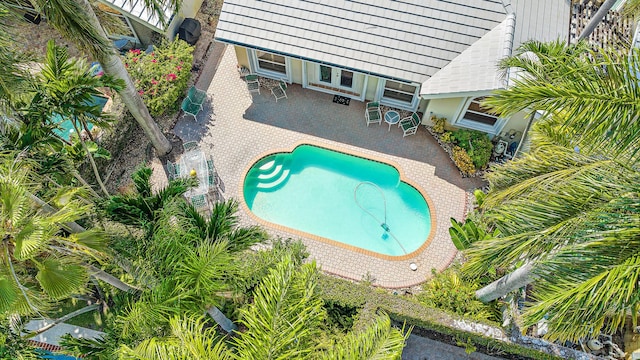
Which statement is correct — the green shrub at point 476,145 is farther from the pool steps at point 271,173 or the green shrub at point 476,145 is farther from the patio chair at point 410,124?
the pool steps at point 271,173

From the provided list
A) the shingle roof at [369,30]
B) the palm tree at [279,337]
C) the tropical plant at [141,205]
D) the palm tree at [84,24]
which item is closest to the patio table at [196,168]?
the palm tree at [84,24]

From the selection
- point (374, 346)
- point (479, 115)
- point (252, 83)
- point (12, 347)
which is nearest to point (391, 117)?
point (479, 115)

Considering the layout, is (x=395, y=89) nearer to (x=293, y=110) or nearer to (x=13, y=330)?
(x=293, y=110)

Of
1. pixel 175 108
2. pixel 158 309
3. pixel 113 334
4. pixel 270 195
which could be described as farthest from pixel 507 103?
pixel 175 108

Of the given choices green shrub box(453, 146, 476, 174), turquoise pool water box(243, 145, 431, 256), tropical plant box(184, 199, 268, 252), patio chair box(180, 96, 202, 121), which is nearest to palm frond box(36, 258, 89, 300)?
tropical plant box(184, 199, 268, 252)

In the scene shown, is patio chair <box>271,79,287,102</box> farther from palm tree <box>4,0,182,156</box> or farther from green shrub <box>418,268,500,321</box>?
green shrub <box>418,268,500,321</box>

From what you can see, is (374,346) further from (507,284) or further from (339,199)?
(339,199)
